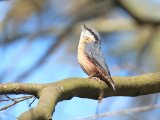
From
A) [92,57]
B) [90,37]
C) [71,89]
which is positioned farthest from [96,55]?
[71,89]

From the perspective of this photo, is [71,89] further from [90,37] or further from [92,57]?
[90,37]

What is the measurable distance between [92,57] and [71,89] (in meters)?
0.82

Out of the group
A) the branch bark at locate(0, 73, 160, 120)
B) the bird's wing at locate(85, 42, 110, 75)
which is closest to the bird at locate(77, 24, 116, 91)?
the bird's wing at locate(85, 42, 110, 75)

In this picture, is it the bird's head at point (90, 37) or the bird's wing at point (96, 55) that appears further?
the bird's head at point (90, 37)

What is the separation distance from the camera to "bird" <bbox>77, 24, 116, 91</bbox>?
9.52 feet

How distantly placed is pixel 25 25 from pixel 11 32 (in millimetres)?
216

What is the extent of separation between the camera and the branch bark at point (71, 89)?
209cm

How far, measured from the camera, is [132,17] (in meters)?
4.99

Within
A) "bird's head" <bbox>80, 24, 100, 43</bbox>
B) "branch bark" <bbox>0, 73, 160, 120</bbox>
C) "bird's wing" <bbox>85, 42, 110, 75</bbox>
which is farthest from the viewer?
"bird's head" <bbox>80, 24, 100, 43</bbox>

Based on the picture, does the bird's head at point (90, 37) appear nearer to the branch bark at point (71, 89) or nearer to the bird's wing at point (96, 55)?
the bird's wing at point (96, 55)

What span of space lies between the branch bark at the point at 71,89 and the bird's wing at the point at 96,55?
23 centimetres

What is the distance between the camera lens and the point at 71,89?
7.89 ft

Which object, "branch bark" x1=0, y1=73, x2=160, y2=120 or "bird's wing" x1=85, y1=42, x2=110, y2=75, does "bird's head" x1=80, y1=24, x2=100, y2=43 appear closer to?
"bird's wing" x1=85, y1=42, x2=110, y2=75

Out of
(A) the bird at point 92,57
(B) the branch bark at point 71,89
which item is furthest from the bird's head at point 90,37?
(B) the branch bark at point 71,89
